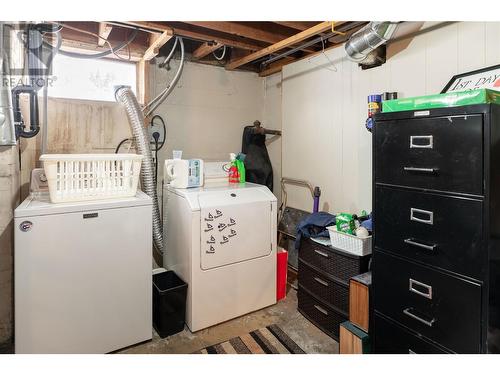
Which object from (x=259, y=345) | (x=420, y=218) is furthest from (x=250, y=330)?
(x=420, y=218)

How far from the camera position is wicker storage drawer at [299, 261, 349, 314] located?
209 cm

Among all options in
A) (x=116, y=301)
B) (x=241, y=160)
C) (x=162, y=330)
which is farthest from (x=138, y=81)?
(x=162, y=330)

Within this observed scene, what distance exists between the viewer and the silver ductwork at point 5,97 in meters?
1.78

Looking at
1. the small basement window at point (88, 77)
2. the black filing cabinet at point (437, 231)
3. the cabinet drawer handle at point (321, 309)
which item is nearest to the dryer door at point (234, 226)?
the cabinet drawer handle at point (321, 309)

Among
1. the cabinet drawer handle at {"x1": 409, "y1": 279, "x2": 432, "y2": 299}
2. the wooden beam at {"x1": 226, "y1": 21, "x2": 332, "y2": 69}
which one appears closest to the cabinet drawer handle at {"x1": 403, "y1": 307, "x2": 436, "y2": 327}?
the cabinet drawer handle at {"x1": 409, "y1": 279, "x2": 432, "y2": 299}

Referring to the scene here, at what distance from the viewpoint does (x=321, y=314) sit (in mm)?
2262

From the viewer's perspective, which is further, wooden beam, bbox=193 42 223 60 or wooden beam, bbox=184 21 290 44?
wooden beam, bbox=193 42 223 60

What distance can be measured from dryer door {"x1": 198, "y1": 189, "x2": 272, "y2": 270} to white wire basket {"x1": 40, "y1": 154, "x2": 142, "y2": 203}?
54 centimetres

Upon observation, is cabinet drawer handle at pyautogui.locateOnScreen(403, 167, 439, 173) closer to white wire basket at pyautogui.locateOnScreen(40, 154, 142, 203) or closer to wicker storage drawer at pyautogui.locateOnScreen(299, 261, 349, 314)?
wicker storage drawer at pyautogui.locateOnScreen(299, 261, 349, 314)

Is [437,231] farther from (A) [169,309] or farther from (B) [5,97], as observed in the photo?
(B) [5,97]

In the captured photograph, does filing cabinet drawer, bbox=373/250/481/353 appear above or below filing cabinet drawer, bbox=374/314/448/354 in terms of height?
above

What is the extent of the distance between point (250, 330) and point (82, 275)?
1.24 m

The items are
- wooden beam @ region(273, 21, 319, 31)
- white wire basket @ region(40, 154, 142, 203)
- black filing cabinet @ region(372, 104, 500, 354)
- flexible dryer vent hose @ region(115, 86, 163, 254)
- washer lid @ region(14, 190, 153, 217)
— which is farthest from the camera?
flexible dryer vent hose @ region(115, 86, 163, 254)

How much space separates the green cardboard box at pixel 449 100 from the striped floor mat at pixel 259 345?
1.66m
